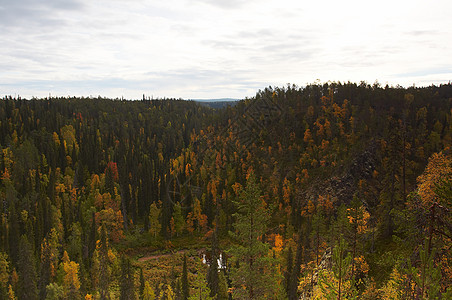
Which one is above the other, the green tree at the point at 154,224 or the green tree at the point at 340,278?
the green tree at the point at 340,278

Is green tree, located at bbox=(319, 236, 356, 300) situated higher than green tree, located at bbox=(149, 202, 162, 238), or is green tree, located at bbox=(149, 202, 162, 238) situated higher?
green tree, located at bbox=(319, 236, 356, 300)

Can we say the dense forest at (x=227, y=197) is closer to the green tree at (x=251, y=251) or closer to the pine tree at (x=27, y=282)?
the green tree at (x=251, y=251)

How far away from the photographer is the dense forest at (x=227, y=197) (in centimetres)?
4716

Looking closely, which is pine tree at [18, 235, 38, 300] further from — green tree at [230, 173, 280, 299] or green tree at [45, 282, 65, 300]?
green tree at [230, 173, 280, 299]

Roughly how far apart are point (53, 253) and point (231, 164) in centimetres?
8347

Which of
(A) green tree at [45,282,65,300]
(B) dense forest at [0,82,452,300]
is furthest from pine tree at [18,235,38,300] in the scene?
(A) green tree at [45,282,65,300]

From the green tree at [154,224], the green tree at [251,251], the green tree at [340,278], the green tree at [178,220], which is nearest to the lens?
the green tree at [340,278]

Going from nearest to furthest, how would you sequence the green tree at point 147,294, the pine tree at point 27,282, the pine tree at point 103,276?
the pine tree at point 103,276 < the green tree at point 147,294 < the pine tree at point 27,282

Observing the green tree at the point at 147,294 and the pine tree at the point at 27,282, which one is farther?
the pine tree at the point at 27,282

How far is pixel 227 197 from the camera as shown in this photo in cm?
11712

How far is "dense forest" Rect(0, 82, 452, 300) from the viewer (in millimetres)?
47156

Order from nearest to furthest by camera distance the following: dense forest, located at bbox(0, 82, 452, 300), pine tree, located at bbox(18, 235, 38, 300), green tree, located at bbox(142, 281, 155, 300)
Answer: dense forest, located at bbox(0, 82, 452, 300) → green tree, located at bbox(142, 281, 155, 300) → pine tree, located at bbox(18, 235, 38, 300)

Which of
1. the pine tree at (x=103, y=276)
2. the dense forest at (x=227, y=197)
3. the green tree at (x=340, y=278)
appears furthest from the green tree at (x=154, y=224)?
the green tree at (x=340, y=278)

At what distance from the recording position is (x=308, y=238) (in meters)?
64.3
